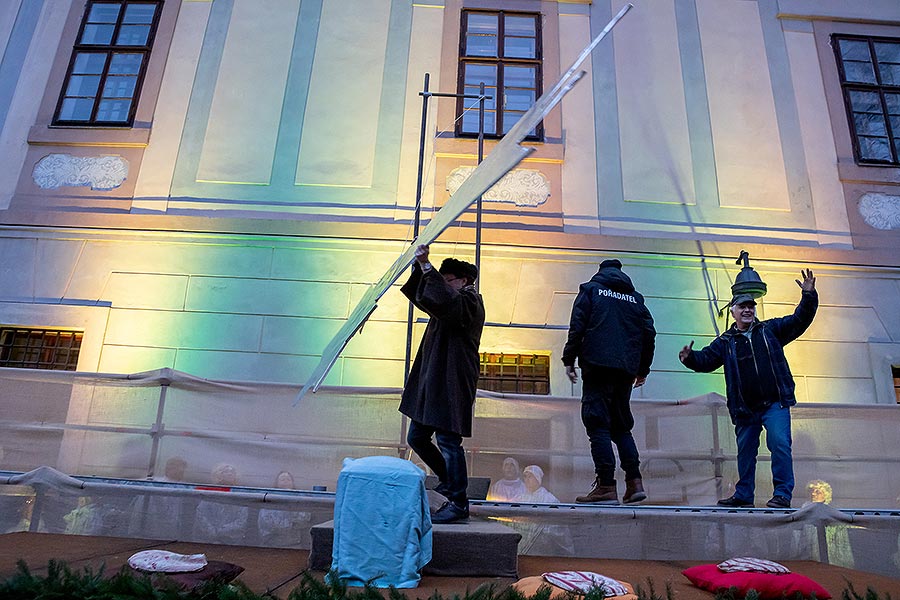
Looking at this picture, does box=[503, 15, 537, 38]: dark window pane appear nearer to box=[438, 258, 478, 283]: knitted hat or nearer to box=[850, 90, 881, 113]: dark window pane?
box=[850, 90, 881, 113]: dark window pane

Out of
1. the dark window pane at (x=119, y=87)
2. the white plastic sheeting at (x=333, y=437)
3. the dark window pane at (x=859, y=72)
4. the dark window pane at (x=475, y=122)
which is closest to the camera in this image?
the white plastic sheeting at (x=333, y=437)

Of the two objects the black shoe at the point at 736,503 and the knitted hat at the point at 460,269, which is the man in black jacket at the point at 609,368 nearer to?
the black shoe at the point at 736,503

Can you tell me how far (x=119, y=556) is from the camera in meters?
3.66

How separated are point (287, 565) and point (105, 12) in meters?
8.35

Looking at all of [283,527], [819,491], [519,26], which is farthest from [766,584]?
[519,26]

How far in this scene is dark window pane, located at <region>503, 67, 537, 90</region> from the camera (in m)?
8.97

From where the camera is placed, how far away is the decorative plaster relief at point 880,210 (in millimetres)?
8344

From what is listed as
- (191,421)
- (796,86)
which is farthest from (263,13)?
(796,86)

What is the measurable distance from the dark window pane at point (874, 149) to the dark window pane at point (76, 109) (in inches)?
365

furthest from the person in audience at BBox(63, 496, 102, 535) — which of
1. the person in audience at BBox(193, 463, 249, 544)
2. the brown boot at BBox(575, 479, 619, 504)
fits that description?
the brown boot at BBox(575, 479, 619, 504)

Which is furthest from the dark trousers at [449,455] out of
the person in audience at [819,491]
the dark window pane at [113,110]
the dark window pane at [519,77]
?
the dark window pane at [113,110]

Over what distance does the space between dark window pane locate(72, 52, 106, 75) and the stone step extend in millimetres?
7709

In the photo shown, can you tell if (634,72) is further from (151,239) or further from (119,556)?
(119,556)

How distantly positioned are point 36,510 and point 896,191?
359 inches
